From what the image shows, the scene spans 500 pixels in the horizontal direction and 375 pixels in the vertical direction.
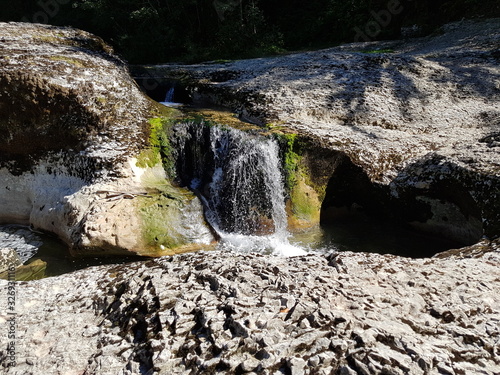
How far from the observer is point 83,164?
5621 millimetres

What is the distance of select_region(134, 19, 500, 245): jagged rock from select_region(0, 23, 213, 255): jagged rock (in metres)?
2.16

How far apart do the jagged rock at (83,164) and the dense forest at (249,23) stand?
1041 cm

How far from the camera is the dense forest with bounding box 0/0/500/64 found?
15.5 metres

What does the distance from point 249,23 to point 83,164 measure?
1315 cm

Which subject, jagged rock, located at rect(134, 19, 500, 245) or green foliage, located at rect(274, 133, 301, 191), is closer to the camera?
jagged rock, located at rect(134, 19, 500, 245)

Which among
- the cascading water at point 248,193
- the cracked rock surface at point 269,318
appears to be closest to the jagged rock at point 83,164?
the cascading water at point 248,193

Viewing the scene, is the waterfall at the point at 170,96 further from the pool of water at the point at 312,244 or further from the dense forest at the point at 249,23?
the dense forest at the point at 249,23

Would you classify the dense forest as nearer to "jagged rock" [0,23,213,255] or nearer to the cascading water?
"jagged rock" [0,23,213,255]

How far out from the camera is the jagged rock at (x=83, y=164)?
508 centimetres

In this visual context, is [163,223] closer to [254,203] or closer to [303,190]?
[254,203]

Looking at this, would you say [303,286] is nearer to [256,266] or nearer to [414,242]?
[256,266]

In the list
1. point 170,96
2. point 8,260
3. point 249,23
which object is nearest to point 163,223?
point 8,260

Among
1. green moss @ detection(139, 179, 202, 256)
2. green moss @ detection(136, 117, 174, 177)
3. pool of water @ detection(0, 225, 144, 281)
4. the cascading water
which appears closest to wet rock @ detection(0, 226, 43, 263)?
pool of water @ detection(0, 225, 144, 281)

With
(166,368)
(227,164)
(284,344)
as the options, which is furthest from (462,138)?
(166,368)
